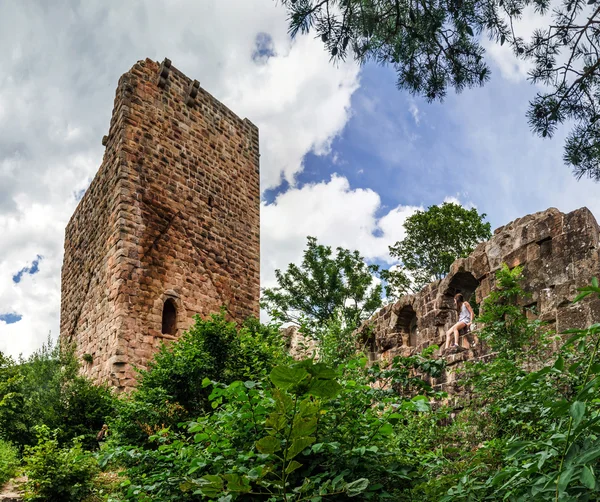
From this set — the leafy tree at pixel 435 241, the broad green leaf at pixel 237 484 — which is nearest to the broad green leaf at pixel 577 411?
the broad green leaf at pixel 237 484

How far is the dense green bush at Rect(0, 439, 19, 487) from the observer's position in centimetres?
698

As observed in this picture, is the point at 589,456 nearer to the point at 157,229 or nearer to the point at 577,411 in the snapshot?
the point at 577,411

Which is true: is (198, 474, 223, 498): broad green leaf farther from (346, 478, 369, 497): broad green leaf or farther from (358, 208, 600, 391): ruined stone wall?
(358, 208, 600, 391): ruined stone wall

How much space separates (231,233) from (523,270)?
690 cm

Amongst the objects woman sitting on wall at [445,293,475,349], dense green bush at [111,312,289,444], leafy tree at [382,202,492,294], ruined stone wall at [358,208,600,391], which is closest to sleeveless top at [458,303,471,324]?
woman sitting on wall at [445,293,475,349]

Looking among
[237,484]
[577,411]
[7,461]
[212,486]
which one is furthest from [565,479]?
[7,461]

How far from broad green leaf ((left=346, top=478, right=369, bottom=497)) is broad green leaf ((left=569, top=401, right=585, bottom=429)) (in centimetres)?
94

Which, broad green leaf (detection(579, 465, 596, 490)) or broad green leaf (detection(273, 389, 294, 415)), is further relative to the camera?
broad green leaf (detection(273, 389, 294, 415))

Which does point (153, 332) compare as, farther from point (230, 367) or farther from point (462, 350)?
point (462, 350)

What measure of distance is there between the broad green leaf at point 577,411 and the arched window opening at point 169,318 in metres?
8.55

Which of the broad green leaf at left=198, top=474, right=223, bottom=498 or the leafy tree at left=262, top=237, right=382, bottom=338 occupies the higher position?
the leafy tree at left=262, top=237, right=382, bottom=338

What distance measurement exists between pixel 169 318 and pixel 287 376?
25.9 ft

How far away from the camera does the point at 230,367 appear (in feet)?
22.5

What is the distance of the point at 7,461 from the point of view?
733cm
